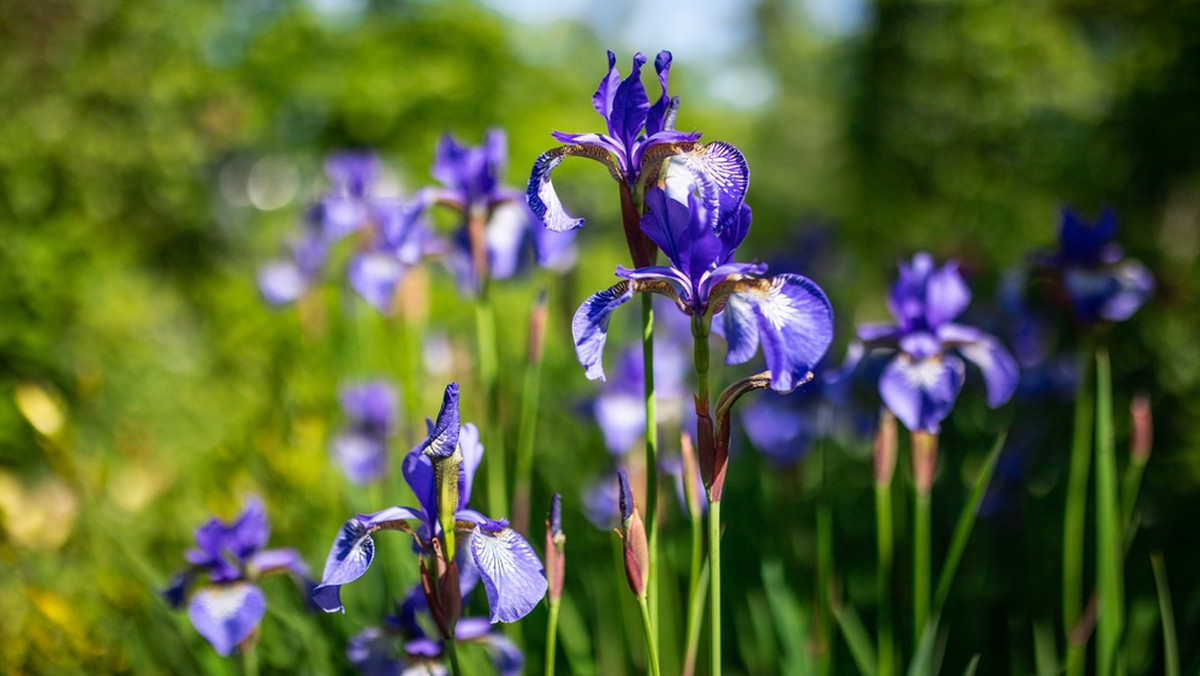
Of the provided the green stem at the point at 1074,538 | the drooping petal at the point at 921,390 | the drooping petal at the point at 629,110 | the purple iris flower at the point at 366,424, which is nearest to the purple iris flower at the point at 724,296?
the drooping petal at the point at 629,110

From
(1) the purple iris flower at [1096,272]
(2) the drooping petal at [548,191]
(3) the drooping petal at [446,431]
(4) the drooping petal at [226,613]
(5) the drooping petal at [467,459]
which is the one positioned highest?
(2) the drooping petal at [548,191]

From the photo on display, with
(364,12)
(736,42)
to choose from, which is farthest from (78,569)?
(736,42)

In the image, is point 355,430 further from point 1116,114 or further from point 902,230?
point 902,230

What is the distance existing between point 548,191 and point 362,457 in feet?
5.41

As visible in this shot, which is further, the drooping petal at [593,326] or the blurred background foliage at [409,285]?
the blurred background foliage at [409,285]

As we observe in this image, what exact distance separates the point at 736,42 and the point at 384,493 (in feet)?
95.0

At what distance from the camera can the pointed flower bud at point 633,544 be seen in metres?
1.00

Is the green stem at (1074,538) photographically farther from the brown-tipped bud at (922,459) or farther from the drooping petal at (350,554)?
the drooping petal at (350,554)

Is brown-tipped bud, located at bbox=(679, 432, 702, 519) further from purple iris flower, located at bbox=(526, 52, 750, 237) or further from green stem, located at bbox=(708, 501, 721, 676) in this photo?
purple iris flower, located at bbox=(526, 52, 750, 237)

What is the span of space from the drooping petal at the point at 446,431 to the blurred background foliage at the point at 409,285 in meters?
0.72

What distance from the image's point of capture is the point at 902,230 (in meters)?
6.08

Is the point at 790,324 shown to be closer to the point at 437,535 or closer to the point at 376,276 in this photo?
the point at 437,535

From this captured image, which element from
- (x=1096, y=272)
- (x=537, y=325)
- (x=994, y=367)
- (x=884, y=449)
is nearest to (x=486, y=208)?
(x=537, y=325)

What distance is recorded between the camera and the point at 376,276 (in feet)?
7.05
